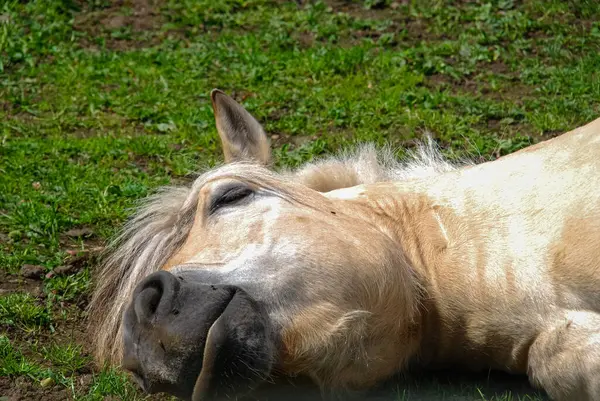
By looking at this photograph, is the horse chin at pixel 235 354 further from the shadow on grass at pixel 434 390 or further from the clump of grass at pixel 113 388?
the clump of grass at pixel 113 388

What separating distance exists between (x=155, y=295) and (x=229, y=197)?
0.82 metres

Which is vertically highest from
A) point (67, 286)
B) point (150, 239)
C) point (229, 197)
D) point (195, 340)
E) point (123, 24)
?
point (229, 197)

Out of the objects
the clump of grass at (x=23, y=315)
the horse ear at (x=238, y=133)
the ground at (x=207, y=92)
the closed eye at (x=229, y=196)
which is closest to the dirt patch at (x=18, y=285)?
the ground at (x=207, y=92)

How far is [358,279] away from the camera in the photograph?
12.0ft

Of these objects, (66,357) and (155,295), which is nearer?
(155,295)

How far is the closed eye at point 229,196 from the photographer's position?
4.00 metres

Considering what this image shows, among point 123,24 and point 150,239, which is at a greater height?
point 150,239

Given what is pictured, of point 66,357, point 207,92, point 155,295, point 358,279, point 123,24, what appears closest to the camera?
point 155,295

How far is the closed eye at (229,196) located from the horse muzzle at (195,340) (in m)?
0.69

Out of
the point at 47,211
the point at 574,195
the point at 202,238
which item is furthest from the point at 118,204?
the point at 574,195

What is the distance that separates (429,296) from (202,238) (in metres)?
1.02

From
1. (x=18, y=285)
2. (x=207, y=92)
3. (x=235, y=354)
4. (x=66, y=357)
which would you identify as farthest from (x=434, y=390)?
(x=207, y=92)

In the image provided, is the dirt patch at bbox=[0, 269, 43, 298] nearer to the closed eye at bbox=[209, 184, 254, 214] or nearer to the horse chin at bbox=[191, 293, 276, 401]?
the closed eye at bbox=[209, 184, 254, 214]

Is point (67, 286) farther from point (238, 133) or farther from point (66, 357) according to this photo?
point (238, 133)
